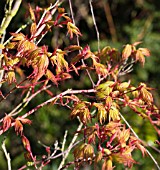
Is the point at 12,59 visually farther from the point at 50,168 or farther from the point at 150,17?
the point at 150,17

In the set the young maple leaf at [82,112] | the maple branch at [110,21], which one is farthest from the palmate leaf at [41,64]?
the maple branch at [110,21]

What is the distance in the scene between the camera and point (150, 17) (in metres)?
3.56

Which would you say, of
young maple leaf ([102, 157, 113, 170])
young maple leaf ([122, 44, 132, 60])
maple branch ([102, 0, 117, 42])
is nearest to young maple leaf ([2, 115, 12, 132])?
young maple leaf ([102, 157, 113, 170])

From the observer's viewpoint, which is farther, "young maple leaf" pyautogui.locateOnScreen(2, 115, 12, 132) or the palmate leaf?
"young maple leaf" pyautogui.locateOnScreen(2, 115, 12, 132)

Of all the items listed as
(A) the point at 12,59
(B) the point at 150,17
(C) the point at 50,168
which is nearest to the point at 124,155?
(A) the point at 12,59

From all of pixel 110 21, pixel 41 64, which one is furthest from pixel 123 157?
pixel 110 21

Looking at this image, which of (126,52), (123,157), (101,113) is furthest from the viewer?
(126,52)

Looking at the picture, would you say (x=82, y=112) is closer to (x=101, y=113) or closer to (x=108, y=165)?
(x=101, y=113)

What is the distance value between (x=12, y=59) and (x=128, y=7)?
254 cm

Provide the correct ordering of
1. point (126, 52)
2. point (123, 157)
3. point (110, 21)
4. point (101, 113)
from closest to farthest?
point (123, 157) < point (101, 113) < point (126, 52) < point (110, 21)

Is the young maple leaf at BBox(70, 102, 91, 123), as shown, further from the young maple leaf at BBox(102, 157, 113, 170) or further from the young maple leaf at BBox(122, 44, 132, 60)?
the young maple leaf at BBox(122, 44, 132, 60)

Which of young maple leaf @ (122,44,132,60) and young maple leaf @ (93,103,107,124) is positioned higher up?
young maple leaf @ (122,44,132,60)

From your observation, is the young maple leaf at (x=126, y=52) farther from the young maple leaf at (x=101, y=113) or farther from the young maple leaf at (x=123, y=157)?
the young maple leaf at (x=123, y=157)

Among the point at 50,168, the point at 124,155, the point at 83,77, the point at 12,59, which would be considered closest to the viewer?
the point at 124,155
